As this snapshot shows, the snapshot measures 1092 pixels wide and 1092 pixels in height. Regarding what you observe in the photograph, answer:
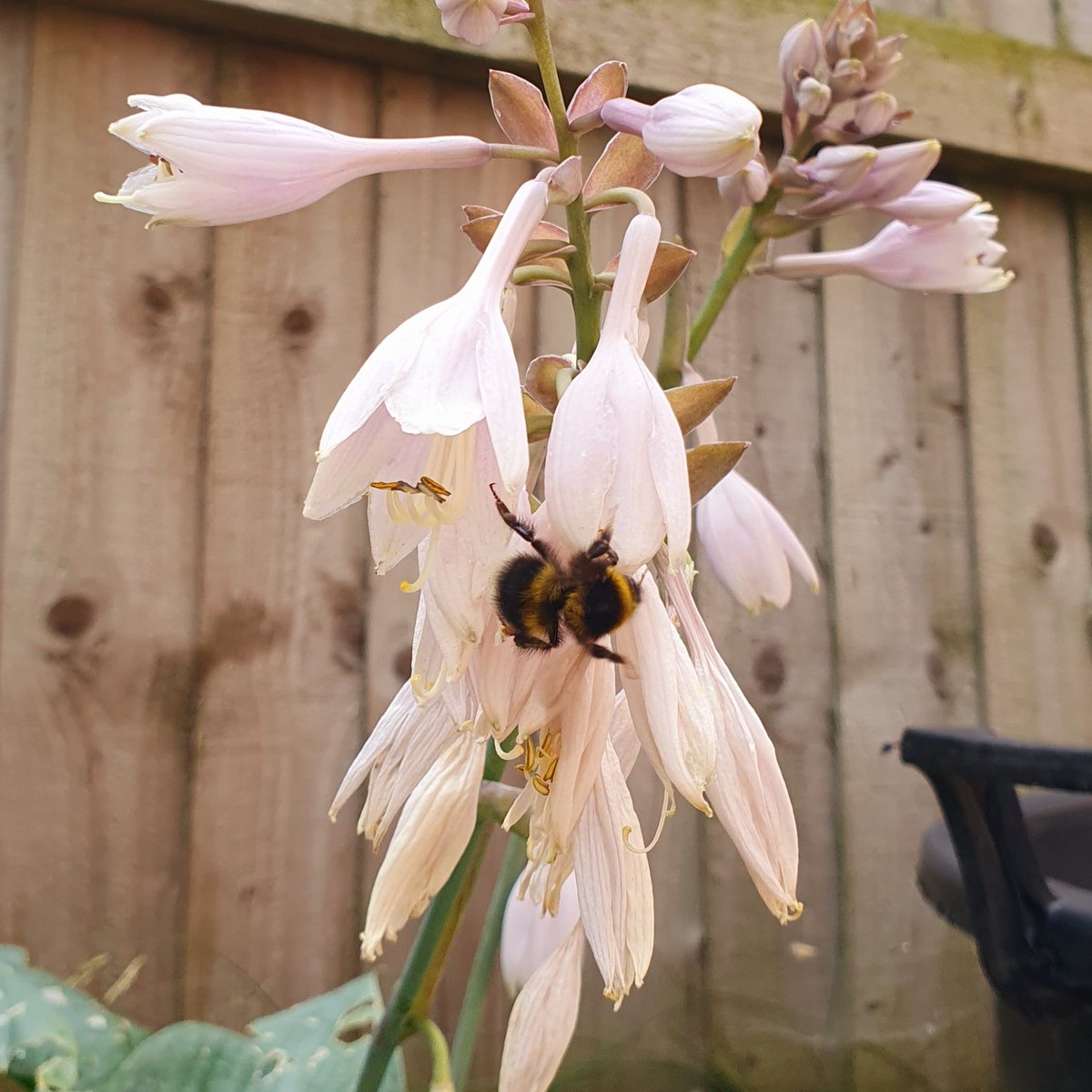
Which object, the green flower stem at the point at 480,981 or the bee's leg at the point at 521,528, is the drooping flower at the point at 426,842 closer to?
the bee's leg at the point at 521,528

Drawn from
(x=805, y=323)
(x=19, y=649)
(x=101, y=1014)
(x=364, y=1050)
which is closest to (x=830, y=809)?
(x=805, y=323)

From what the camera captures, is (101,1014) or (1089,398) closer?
(101,1014)

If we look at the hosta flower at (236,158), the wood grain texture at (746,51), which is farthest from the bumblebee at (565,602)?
the wood grain texture at (746,51)

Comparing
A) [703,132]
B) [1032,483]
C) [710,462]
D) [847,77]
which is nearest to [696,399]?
[710,462]

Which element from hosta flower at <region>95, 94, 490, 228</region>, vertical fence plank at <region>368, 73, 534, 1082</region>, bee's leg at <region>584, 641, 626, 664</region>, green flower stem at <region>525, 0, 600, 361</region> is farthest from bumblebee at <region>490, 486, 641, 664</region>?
vertical fence plank at <region>368, 73, 534, 1082</region>

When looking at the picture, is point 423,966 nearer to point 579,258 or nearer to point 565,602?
point 565,602

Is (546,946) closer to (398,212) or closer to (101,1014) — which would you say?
(101,1014)
